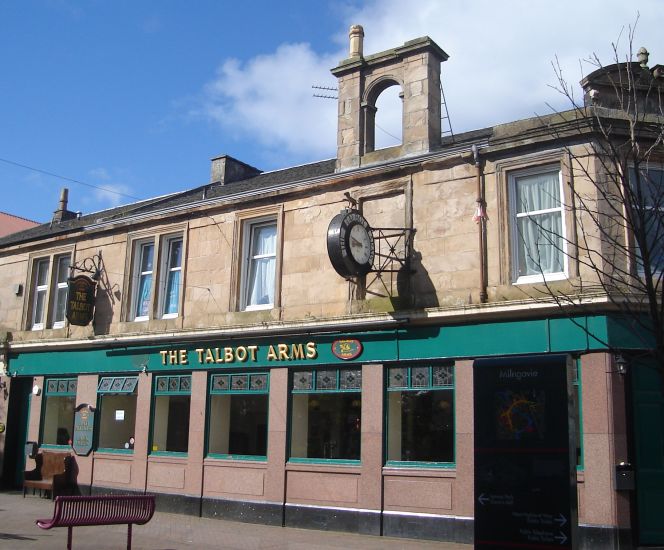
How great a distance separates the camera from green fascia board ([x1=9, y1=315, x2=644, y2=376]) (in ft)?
37.5

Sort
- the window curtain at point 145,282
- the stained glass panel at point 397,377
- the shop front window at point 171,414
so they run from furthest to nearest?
1. the window curtain at point 145,282
2. the shop front window at point 171,414
3. the stained glass panel at point 397,377

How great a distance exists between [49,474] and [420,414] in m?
10.5

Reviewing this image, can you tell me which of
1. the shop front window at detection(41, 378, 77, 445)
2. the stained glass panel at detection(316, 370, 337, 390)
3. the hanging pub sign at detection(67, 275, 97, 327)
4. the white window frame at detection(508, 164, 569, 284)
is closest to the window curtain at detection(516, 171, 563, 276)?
the white window frame at detection(508, 164, 569, 284)

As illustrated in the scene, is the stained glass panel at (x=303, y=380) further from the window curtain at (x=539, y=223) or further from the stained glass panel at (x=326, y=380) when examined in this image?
the window curtain at (x=539, y=223)

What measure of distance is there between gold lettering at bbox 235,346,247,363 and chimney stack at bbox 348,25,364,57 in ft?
22.1

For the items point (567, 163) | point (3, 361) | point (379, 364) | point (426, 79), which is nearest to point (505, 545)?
point (379, 364)

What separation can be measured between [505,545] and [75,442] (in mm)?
13056

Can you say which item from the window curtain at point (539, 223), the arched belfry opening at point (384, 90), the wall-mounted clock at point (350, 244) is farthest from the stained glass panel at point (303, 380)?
the window curtain at point (539, 223)

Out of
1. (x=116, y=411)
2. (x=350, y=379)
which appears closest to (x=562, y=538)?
(x=350, y=379)

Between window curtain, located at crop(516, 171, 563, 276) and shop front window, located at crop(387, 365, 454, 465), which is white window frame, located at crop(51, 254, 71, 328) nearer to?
shop front window, located at crop(387, 365, 454, 465)

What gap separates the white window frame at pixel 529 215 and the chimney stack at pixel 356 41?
5.03 meters

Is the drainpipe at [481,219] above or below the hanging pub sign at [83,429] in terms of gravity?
above

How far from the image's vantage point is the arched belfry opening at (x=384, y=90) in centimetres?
1458

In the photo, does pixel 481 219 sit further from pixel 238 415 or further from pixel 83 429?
pixel 83 429
